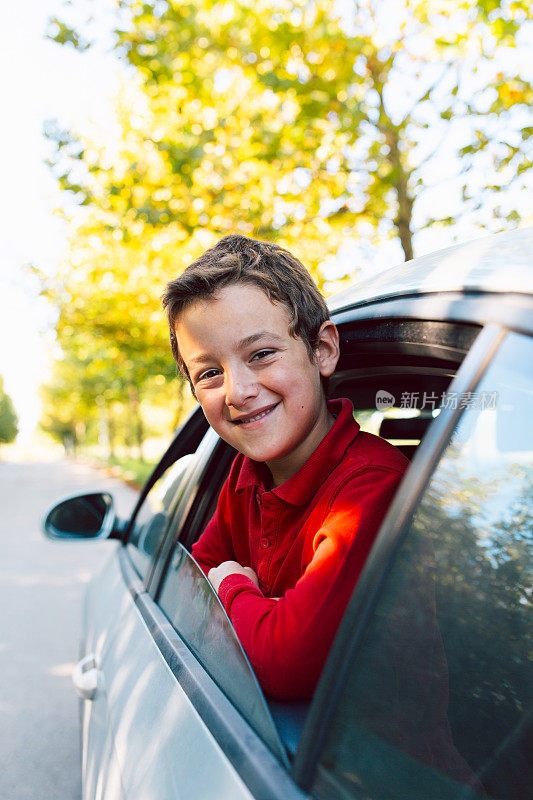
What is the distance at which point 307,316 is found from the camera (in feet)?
5.08

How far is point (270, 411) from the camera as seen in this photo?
4.93 ft

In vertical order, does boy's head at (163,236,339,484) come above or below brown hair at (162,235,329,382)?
below

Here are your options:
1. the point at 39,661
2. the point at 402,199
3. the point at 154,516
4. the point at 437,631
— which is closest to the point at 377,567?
the point at 437,631

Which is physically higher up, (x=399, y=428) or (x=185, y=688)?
(x=399, y=428)

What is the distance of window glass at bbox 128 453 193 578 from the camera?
2.29 meters

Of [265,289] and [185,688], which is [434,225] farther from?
[185,688]

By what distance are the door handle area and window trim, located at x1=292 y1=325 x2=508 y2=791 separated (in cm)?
126

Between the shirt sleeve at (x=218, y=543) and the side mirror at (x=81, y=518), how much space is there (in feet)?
3.32

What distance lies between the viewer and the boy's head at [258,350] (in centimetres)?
148

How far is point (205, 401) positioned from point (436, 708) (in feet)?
2.92

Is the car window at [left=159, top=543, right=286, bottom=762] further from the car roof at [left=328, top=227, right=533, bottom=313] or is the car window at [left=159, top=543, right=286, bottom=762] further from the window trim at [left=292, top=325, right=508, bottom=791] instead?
the car roof at [left=328, top=227, right=533, bottom=313]

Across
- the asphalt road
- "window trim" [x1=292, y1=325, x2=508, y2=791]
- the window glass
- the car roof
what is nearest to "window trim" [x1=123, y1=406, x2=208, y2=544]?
the window glass

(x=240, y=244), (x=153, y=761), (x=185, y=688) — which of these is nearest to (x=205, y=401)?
(x=240, y=244)

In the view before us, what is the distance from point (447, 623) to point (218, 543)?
1021 millimetres
